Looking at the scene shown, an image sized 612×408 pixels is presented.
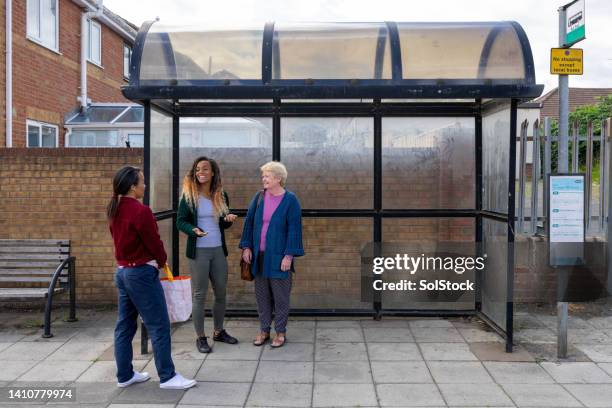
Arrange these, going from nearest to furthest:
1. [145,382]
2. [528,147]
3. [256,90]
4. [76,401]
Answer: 1. [76,401]
2. [145,382]
3. [256,90]
4. [528,147]

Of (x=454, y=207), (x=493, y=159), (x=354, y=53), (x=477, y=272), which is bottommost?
(x=477, y=272)

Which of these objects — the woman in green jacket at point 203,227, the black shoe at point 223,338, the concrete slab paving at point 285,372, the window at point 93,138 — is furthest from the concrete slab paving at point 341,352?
the window at point 93,138

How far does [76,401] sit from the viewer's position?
423cm

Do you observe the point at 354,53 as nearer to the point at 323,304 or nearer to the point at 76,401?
the point at 323,304

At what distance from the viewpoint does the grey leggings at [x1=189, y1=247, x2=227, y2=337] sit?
5.24 metres

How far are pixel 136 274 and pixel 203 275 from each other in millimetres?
1084

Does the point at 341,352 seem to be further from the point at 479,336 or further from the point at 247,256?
the point at 479,336

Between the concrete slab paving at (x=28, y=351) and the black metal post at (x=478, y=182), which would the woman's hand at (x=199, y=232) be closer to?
the concrete slab paving at (x=28, y=351)

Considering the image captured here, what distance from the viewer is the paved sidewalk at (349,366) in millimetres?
4273

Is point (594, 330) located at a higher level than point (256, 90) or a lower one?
lower

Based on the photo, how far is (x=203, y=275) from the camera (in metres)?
5.24

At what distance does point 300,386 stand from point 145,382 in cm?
119

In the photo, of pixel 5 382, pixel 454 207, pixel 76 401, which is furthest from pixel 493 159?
pixel 5 382

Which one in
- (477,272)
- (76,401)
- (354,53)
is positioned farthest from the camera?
(477,272)
